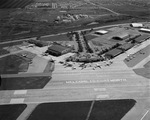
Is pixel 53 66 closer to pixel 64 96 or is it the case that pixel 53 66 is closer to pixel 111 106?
pixel 64 96

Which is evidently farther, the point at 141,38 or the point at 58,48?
the point at 141,38

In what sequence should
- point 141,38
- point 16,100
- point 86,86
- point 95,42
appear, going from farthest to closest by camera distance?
point 141,38, point 95,42, point 86,86, point 16,100

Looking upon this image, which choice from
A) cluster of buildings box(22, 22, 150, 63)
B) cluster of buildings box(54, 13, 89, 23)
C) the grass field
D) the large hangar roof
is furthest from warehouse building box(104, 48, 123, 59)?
cluster of buildings box(54, 13, 89, 23)

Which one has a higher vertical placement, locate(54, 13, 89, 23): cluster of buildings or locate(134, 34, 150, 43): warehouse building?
locate(54, 13, 89, 23): cluster of buildings

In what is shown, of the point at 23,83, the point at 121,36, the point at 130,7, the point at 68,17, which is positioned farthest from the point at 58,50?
the point at 130,7

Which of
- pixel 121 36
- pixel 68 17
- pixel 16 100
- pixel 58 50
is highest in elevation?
pixel 68 17

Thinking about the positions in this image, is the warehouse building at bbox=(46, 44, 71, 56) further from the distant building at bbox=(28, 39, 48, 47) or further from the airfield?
the distant building at bbox=(28, 39, 48, 47)

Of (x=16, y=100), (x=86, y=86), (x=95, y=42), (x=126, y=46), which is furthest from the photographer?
(x=95, y=42)

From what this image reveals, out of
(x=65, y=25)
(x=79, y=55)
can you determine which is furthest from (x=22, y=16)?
(x=79, y=55)

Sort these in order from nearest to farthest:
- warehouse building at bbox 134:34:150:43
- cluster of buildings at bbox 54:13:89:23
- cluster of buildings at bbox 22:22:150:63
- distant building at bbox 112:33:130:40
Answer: cluster of buildings at bbox 22:22:150:63, warehouse building at bbox 134:34:150:43, distant building at bbox 112:33:130:40, cluster of buildings at bbox 54:13:89:23

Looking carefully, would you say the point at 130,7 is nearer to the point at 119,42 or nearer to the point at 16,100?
the point at 119,42

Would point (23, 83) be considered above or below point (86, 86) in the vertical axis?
below

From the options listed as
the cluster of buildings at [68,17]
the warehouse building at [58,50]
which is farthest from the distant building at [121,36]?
the cluster of buildings at [68,17]
